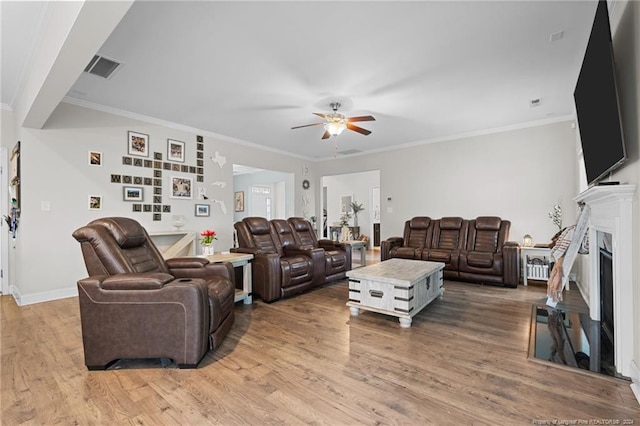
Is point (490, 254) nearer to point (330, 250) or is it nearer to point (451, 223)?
point (451, 223)

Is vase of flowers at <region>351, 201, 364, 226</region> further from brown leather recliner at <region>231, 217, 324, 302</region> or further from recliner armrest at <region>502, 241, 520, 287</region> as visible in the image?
recliner armrest at <region>502, 241, 520, 287</region>

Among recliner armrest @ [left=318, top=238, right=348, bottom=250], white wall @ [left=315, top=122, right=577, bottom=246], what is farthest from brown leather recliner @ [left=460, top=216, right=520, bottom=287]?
recliner armrest @ [left=318, top=238, right=348, bottom=250]

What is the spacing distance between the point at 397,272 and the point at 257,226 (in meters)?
2.16

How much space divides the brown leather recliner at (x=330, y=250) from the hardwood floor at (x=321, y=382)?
1.63m

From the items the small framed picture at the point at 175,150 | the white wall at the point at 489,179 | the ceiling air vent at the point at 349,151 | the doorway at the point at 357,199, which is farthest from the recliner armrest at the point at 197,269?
the doorway at the point at 357,199

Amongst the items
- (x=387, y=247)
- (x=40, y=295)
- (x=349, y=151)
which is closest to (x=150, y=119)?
(x=40, y=295)

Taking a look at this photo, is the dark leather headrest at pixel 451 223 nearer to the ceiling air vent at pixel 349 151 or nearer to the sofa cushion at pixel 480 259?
the sofa cushion at pixel 480 259

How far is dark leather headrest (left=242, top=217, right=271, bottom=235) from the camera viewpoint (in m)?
4.38

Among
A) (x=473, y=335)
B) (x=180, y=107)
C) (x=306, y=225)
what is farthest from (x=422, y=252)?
→ (x=180, y=107)

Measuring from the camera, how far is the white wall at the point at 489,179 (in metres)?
4.97

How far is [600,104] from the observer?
6.86 ft

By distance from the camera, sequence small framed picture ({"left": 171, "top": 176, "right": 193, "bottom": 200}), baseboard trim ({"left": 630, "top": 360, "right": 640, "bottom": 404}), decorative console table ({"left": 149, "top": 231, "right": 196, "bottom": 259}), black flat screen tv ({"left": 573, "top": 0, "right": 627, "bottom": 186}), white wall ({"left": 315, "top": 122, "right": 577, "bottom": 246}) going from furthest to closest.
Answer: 1. small framed picture ({"left": 171, "top": 176, "right": 193, "bottom": 200})
2. white wall ({"left": 315, "top": 122, "right": 577, "bottom": 246})
3. decorative console table ({"left": 149, "top": 231, "right": 196, "bottom": 259})
4. black flat screen tv ({"left": 573, "top": 0, "right": 627, "bottom": 186})
5. baseboard trim ({"left": 630, "top": 360, "right": 640, "bottom": 404})

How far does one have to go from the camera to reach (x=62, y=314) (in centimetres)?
334

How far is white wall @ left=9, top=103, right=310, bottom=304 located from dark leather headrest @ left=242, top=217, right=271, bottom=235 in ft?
5.40
